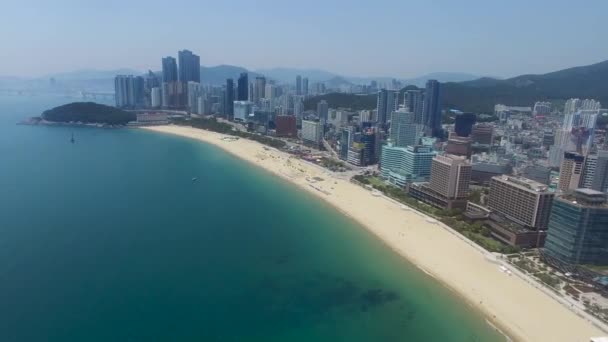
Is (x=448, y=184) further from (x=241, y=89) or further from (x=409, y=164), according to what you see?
(x=241, y=89)

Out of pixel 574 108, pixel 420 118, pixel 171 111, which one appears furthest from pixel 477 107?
pixel 171 111

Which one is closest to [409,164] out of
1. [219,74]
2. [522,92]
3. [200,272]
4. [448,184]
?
[448,184]

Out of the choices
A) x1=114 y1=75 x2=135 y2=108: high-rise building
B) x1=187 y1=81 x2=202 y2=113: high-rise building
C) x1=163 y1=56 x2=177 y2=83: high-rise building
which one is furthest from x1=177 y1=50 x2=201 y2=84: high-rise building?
x1=114 y1=75 x2=135 y2=108: high-rise building

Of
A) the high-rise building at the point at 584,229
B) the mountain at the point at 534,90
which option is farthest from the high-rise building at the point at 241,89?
the high-rise building at the point at 584,229

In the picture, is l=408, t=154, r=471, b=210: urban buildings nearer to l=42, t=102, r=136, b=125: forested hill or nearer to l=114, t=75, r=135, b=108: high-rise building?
l=42, t=102, r=136, b=125: forested hill

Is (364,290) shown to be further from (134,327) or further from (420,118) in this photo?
(420,118)
